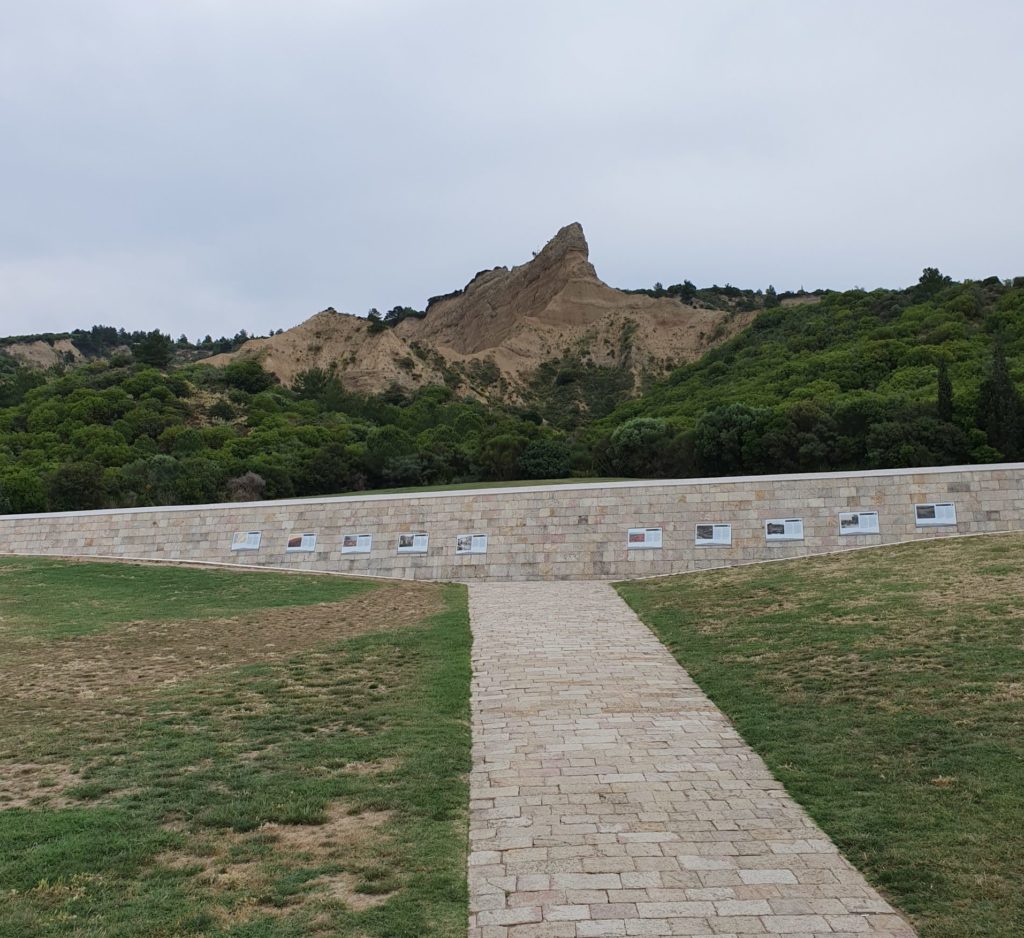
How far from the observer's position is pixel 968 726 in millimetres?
6672

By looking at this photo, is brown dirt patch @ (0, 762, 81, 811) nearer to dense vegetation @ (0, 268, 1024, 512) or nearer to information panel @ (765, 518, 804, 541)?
information panel @ (765, 518, 804, 541)

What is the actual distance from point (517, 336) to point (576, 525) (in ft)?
254

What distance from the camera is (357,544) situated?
20.7 meters

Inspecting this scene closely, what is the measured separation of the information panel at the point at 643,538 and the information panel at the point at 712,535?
32.9 inches

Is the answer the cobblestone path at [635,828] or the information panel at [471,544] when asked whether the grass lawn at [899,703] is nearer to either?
the cobblestone path at [635,828]

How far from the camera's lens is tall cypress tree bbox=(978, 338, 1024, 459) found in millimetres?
28516

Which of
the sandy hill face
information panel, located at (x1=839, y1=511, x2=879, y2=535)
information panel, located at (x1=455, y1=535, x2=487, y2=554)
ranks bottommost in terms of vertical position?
information panel, located at (x1=455, y1=535, x2=487, y2=554)

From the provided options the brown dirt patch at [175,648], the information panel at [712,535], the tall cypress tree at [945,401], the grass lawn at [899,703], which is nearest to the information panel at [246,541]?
the brown dirt patch at [175,648]

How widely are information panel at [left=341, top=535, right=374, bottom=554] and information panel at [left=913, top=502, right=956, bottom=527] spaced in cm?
1247

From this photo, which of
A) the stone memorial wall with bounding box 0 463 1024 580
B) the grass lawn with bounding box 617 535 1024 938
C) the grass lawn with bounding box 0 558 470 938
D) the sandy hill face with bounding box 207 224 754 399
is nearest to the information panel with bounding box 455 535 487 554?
the stone memorial wall with bounding box 0 463 1024 580

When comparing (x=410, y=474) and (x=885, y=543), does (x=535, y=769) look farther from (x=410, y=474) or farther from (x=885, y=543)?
(x=410, y=474)

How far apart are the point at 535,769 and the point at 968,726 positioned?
3.49 meters

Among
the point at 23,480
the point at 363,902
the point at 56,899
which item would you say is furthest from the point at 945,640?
the point at 23,480

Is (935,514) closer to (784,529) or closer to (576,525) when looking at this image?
(784,529)
